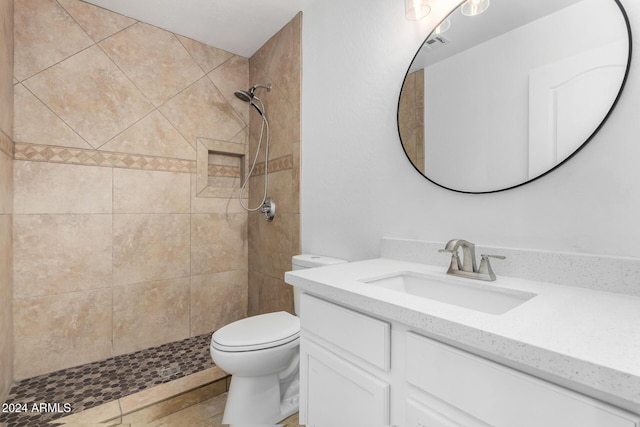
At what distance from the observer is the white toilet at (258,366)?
1.34m

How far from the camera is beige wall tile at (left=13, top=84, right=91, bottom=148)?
1.75 meters

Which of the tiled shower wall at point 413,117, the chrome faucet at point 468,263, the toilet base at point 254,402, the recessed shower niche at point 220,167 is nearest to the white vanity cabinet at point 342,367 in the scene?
the chrome faucet at point 468,263

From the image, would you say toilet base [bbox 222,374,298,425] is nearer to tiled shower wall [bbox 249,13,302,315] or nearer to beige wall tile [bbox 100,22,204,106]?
tiled shower wall [bbox 249,13,302,315]

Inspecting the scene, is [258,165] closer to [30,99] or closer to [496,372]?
[30,99]

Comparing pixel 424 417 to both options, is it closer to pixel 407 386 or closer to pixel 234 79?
pixel 407 386

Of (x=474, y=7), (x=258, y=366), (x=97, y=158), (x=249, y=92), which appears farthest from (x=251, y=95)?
(x=258, y=366)

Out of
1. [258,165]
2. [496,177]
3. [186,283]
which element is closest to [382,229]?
[496,177]

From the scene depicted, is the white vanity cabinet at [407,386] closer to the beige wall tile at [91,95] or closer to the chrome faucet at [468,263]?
the chrome faucet at [468,263]

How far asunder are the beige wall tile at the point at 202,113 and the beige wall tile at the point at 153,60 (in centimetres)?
6

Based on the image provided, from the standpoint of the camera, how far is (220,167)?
2.53m

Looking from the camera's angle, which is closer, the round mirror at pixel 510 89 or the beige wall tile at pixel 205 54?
the round mirror at pixel 510 89

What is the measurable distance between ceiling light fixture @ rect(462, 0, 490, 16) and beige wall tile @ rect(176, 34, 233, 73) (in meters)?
1.94

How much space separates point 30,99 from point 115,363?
170 cm

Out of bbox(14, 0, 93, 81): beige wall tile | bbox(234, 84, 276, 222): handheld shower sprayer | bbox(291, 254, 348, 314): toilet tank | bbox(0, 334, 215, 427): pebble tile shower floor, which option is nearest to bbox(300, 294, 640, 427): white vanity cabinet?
bbox(291, 254, 348, 314): toilet tank
